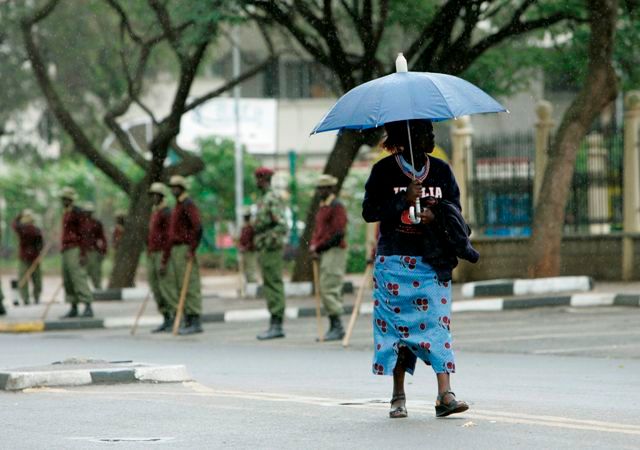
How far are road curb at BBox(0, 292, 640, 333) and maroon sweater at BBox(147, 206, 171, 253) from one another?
2330mm

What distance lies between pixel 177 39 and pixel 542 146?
6687mm

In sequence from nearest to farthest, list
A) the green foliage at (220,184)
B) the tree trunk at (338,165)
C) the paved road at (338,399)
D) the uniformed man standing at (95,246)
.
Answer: the paved road at (338,399) < the tree trunk at (338,165) < the uniformed man standing at (95,246) < the green foliage at (220,184)

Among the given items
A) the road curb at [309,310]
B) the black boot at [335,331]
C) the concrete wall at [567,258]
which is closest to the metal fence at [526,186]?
the concrete wall at [567,258]

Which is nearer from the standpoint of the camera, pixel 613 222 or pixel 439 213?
pixel 439 213

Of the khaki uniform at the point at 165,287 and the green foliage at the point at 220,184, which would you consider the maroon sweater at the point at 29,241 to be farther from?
the green foliage at the point at 220,184

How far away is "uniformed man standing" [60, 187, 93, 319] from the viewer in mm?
22094

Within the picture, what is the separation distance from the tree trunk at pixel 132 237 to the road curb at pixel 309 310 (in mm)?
6365

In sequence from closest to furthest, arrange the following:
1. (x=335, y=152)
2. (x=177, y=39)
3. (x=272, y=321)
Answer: (x=272, y=321), (x=335, y=152), (x=177, y=39)

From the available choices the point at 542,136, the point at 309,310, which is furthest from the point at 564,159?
the point at 309,310

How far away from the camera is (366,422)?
27.2 feet

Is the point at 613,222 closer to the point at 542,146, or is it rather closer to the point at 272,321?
the point at 542,146

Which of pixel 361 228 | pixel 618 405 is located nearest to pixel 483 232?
pixel 361 228

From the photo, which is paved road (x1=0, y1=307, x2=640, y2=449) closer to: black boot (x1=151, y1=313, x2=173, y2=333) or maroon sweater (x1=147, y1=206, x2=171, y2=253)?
maroon sweater (x1=147, y1=206, x2=171, y2=253)

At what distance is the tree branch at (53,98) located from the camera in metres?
27.7
